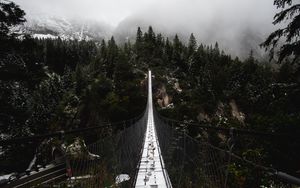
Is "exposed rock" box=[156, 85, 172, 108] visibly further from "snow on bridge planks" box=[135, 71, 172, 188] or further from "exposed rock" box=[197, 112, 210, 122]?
"snow on bridge planks" box=[135, 71, 172, 188]

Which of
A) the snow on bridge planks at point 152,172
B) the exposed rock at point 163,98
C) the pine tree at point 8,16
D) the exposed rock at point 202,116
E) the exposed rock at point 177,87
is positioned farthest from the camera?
the exposed rock at point 177,87

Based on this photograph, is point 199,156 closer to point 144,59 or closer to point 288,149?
point 288,149

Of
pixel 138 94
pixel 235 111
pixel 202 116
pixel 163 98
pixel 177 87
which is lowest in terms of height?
pixel 202 116

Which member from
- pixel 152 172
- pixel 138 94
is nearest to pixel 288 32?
pixel 152 172

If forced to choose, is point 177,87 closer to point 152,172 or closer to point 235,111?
point 235,111

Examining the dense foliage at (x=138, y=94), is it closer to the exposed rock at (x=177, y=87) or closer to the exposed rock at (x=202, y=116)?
the exposed rock at (x=177, y=87)

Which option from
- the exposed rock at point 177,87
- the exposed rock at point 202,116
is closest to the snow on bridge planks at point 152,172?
the exposed rock at point 202,116

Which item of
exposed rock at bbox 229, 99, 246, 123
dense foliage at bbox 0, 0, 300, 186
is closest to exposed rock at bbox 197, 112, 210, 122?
dense foliage at bbox 0, 0, 300, 186

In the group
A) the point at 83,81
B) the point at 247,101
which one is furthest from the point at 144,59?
the point at 247,101

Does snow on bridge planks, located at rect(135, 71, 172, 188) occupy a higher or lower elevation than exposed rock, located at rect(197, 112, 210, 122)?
lower

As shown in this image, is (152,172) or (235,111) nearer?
(152,172)

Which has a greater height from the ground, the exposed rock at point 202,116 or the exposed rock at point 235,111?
the exposed rock at point 235,111

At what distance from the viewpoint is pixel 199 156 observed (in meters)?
3.33

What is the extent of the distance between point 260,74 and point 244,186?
57.1 m
